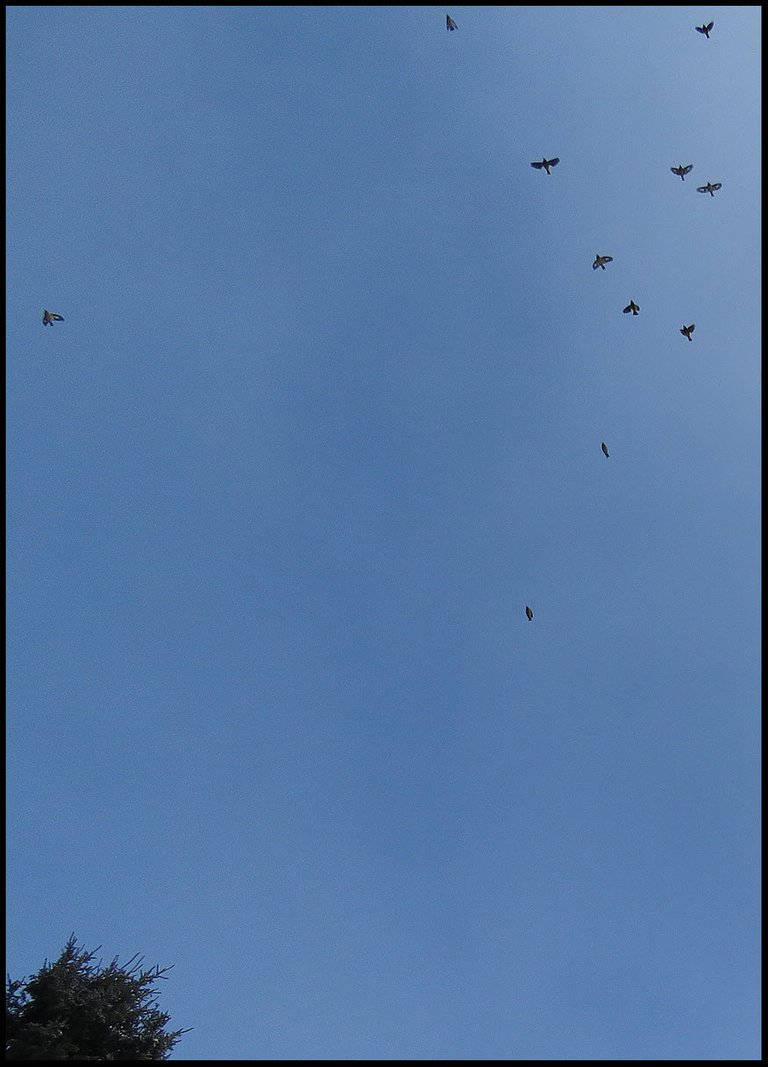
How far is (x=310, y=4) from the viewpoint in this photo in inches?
1518

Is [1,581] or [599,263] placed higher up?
[599,263]

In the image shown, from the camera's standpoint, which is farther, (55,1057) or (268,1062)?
(55,1057)

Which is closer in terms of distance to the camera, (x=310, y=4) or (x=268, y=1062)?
(x=268, y=1062)

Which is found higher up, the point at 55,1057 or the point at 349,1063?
the point at 349,1063

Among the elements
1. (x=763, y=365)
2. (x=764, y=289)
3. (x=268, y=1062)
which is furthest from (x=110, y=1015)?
(x=764, y=289)

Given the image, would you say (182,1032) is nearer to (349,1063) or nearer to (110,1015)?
(110,1015)

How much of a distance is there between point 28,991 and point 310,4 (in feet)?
176

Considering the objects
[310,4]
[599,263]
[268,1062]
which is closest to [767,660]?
[599,263]

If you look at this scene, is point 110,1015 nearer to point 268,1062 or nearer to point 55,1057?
point 55,1057

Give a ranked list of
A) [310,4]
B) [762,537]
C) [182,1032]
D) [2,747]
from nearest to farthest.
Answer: [2,747]
[762,537]
[182,1032]
[310,4]

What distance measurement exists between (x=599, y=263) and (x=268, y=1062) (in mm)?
38249

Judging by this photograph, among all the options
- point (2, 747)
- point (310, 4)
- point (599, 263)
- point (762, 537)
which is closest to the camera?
point (2, 747)

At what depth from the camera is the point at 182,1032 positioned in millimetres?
30172

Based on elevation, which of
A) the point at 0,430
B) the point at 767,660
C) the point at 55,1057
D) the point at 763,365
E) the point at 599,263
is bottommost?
the point at 55,1057
